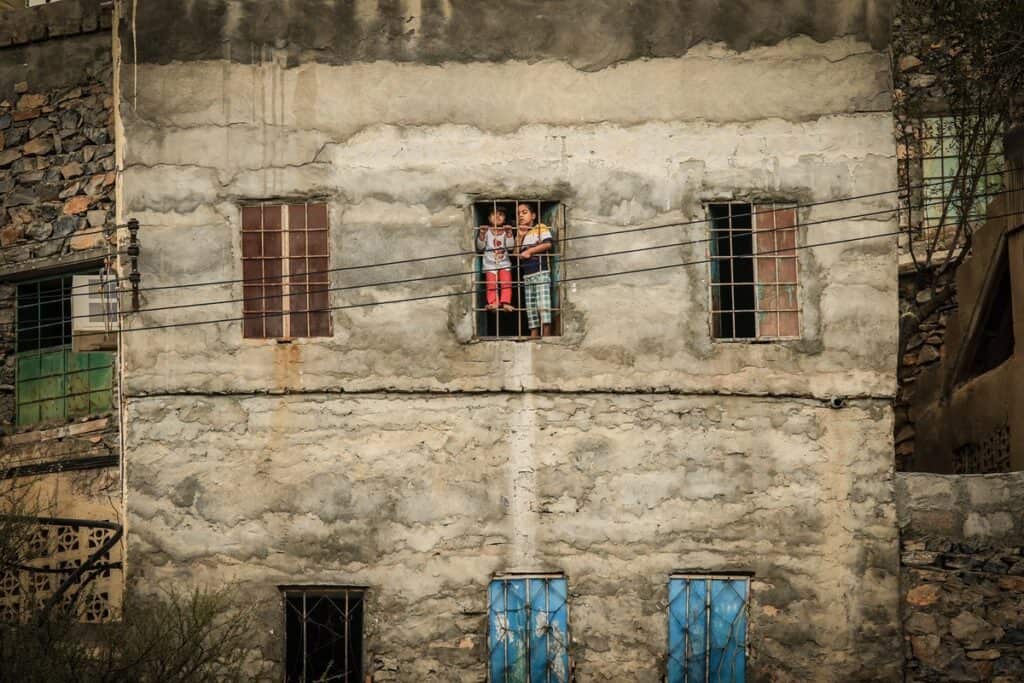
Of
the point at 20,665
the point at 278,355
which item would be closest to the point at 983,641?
the point at 278,355

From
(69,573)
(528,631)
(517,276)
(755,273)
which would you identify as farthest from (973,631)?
(69,573)

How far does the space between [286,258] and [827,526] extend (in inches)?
219

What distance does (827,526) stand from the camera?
16328 millimetres

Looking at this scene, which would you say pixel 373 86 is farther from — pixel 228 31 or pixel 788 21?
pixel 788 21

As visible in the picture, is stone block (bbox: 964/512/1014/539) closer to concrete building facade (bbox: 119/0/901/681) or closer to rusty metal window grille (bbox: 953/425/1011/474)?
concrete building facade (bbox: 119/0/901/681)

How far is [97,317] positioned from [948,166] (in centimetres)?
1153

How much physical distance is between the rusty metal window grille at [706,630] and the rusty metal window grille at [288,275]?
409 centimetres

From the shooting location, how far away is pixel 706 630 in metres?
16.2

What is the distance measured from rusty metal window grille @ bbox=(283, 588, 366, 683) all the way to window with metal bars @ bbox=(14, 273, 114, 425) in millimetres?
3180

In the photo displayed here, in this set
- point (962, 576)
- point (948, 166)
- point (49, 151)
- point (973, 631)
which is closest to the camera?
point (973, 631)

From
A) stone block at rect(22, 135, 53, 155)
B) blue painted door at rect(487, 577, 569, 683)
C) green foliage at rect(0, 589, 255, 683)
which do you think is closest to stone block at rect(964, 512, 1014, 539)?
blue painted door at rect(487, 577, 569, 683)

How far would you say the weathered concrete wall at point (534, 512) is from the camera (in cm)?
1620

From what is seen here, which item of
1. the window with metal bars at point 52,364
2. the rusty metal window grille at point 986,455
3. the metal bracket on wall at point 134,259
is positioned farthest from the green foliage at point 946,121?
the window with metal bars at point 52,364

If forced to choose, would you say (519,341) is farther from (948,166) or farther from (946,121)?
(946,121)
